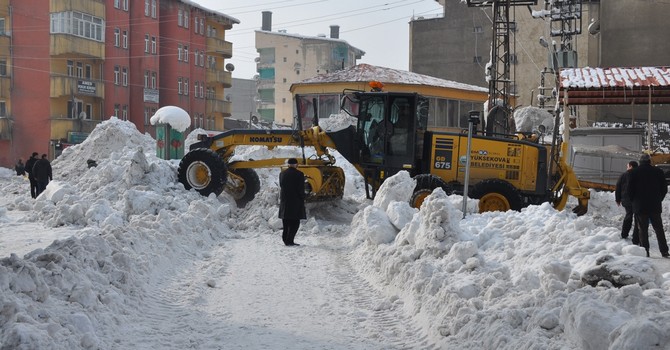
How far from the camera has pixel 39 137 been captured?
1948 inches

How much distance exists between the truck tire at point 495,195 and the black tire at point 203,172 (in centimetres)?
570

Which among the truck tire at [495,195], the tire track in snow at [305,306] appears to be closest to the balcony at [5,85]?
the truck tire at [495,195]

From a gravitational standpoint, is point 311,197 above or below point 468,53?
below

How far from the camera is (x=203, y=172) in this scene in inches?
715

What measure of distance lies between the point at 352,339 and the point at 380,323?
0.73 m

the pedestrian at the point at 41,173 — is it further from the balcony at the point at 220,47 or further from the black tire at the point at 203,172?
the balcony at the point at 220,47

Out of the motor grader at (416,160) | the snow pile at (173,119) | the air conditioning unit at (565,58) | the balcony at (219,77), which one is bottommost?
the motor grader at (416,160)

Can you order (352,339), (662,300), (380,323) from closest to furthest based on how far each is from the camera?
(662,300), (352,339), (380,323)

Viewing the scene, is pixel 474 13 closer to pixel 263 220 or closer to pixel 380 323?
pixel 263 220

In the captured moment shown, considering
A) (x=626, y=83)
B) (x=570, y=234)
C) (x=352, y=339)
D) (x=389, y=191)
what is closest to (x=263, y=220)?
(x=389, y=191)

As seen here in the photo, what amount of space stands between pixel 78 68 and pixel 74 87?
7.74 feet

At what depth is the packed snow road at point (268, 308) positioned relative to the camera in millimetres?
7113

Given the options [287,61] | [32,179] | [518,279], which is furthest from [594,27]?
[287,61]

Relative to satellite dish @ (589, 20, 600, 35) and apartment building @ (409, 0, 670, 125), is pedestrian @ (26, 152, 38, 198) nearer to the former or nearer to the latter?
apartment building @ (409, 0, 670, 125)
